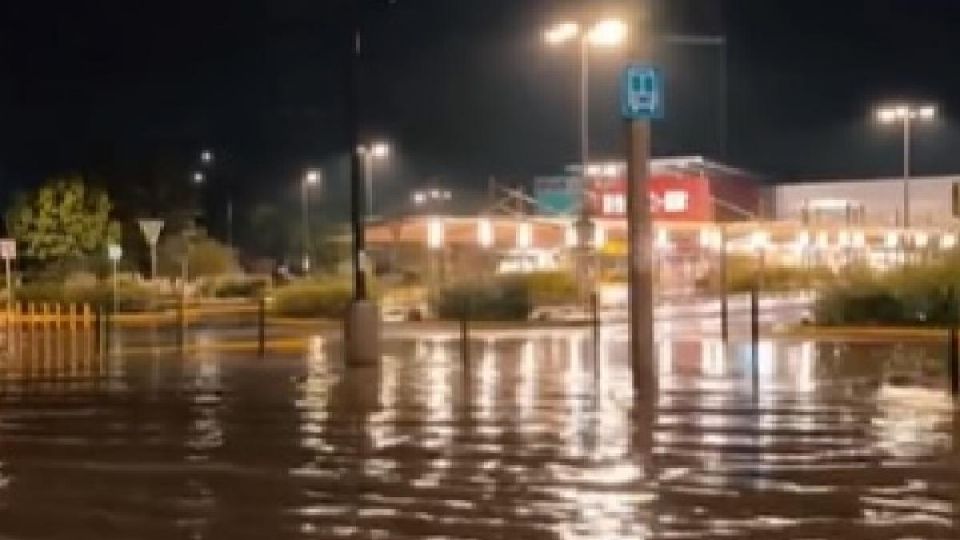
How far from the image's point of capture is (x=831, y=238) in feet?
233

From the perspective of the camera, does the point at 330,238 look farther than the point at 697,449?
Yes

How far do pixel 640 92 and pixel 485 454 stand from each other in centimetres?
877

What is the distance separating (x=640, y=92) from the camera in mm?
23188

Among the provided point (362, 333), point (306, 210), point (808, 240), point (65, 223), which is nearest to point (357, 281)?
point (362, 333)

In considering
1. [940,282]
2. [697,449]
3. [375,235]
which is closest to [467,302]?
[940,282]

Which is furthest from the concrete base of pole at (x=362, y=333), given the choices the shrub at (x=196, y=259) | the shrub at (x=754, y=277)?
the shrub at (x=196, y=259)

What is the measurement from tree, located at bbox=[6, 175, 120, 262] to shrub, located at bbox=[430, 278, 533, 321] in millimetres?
32768

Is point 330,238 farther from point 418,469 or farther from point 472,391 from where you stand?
point 418,469

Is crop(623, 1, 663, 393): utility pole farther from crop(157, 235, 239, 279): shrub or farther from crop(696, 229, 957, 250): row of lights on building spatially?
crop(157, 235, 239, 279): shrub

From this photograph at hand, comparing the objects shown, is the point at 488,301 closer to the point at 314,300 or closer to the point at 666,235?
the point at 314,300

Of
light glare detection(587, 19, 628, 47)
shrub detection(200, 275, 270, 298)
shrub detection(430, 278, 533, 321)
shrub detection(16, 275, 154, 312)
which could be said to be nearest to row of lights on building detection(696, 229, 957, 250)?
shrub detection(430, 278, 533, 321)

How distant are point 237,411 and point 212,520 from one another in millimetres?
9037

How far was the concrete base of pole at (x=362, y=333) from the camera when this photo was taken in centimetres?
2894

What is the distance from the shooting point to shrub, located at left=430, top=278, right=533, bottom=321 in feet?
166
